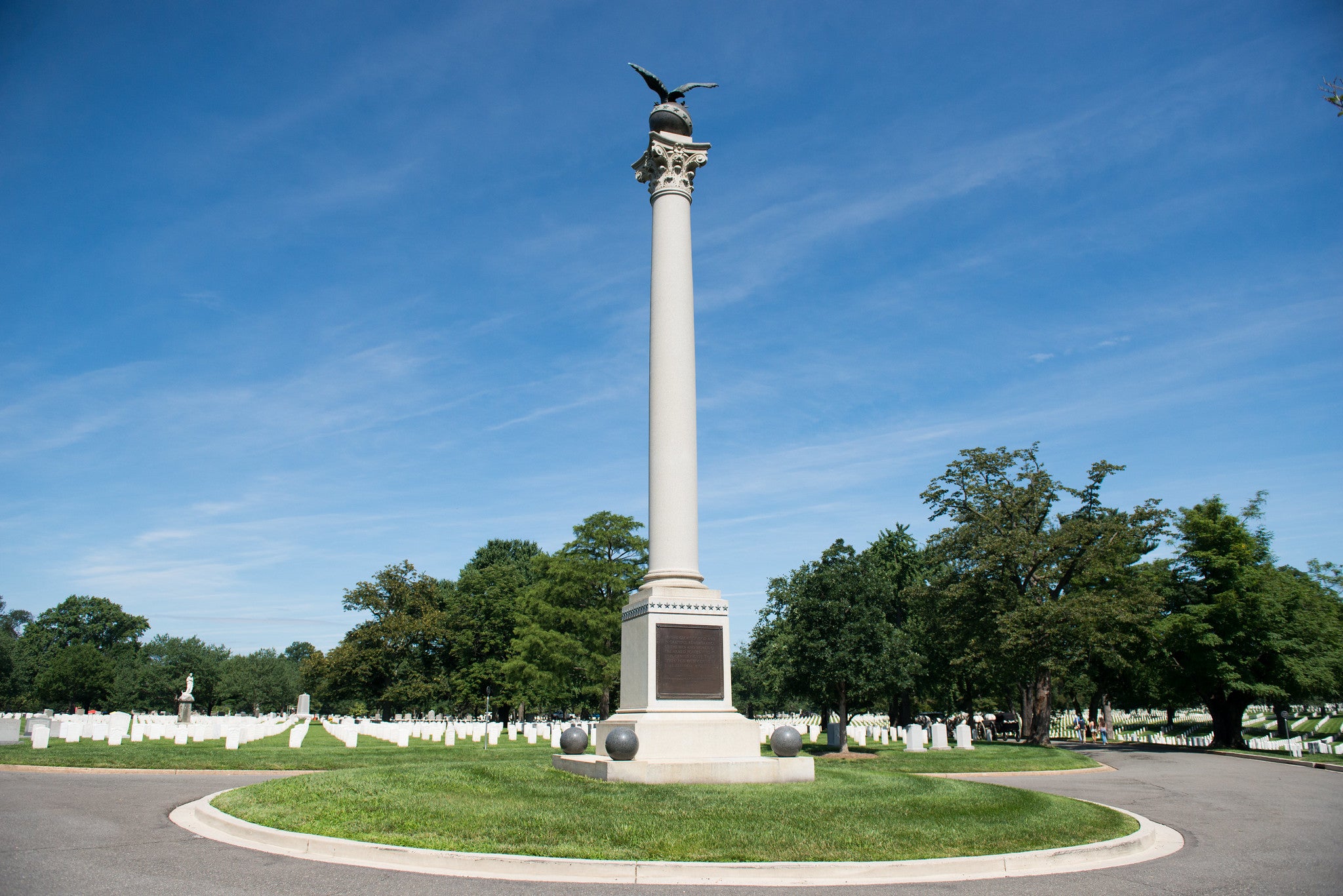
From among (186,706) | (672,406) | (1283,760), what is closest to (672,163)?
(672,406)

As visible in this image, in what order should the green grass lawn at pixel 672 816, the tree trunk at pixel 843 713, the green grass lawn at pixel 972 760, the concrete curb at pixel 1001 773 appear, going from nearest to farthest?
the green grass lawn at pixel 672 816, the concrete curb at pixel 1001 773, the green grass lawn at pixel 972 760, the tree trunk at pixel 843 713

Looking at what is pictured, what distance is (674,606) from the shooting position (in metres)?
16.7

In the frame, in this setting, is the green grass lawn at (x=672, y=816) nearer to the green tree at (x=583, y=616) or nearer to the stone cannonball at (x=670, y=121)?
the stone cannonball at (x=670, y=121)

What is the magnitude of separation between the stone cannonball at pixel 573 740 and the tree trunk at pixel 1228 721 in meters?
34.6

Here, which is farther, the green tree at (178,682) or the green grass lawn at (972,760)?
the green tree at (178,682)

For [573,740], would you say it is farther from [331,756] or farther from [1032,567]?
[1032,567]

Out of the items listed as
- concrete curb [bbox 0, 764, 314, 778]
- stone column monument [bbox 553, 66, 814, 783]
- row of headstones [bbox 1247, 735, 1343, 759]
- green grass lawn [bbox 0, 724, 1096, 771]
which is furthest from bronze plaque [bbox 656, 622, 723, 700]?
row of headstones [bbox 1247, 735, 1343, 759]

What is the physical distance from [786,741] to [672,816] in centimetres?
564

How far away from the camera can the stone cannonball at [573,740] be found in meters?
17.0

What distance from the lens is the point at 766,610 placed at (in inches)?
1610

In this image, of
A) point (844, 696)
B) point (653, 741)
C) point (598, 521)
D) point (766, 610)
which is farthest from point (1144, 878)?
point (598, 521)

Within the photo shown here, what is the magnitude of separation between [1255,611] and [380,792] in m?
38.1

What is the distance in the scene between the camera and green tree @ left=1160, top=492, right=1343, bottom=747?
35625 mm

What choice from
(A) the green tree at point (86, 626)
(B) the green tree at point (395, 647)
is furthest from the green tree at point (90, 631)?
(B) the green tree at point (395, 647)
